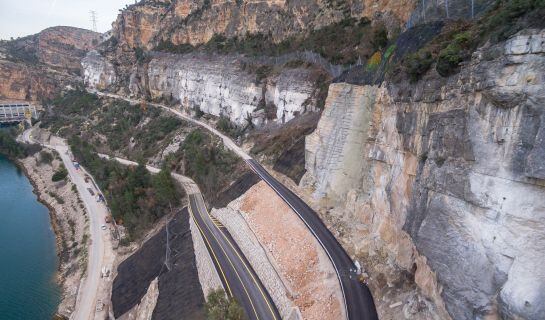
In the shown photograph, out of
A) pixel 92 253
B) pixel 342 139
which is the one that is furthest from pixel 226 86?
pixel 342 139

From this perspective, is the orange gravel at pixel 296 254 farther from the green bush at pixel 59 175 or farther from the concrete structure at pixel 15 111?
the concrete structure at pixel 15 111

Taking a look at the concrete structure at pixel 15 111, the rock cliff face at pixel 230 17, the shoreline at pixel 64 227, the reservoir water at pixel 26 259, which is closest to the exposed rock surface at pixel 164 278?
the shoreline at pixel 64 227

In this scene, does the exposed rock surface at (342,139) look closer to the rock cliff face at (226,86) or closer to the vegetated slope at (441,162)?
the vegetated slope at (441,162)

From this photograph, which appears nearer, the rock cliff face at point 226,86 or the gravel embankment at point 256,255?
the gravel embankment at point 256,255

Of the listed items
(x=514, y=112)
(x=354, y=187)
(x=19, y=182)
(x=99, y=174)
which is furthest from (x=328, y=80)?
(x=19, y=182)

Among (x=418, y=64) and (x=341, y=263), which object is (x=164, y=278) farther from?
(x=418, y=64)

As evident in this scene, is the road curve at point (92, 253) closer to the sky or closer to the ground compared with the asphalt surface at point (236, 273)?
closer to the ground

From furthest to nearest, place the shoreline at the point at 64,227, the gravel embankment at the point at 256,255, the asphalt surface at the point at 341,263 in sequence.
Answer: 1. the shoreline at the point at 64,227
2. the gravel embankment at the point at 256,255
3. the asphalt surface at the point at 341,263

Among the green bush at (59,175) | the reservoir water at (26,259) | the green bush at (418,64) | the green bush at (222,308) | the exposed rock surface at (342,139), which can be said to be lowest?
the reservoir water at (26,259)

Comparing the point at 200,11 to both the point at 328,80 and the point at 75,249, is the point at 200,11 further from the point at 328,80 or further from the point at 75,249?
the point at 75,249

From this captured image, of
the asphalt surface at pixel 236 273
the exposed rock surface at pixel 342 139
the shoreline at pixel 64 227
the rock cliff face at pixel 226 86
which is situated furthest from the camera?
the rock cliff face at pixel 226 86
